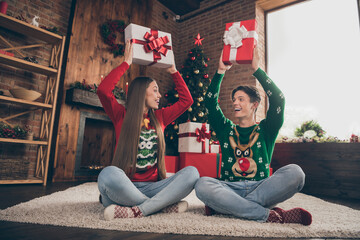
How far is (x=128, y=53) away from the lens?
145cm

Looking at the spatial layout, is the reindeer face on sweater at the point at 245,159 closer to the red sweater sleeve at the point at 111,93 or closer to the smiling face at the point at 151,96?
the smiling face at the point at 151,96

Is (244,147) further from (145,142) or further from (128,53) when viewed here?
(128,53)

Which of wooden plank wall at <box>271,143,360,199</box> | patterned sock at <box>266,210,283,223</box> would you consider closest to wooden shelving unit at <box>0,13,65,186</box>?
patterned sock at <box>266,210,283,223</box>

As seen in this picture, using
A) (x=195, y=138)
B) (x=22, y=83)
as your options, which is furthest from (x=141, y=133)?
(x=22, y=83)

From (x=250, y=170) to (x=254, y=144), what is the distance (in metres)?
0.14

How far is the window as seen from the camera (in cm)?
355

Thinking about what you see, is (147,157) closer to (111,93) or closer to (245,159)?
(111,93)

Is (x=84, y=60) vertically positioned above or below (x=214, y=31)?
below

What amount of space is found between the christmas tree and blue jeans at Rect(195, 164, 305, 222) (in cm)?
264

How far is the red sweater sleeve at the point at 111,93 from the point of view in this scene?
133 cm

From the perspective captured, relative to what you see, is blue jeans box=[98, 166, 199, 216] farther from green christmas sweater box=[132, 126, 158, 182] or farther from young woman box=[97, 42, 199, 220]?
green christmas sweater box=[132, 126, 158, 182]

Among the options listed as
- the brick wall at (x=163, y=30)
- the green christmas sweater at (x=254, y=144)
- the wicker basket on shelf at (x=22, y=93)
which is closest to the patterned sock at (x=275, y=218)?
the green christmas sweater at (x=254, y=144)

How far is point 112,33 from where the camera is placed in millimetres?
3797

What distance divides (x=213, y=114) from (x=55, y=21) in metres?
2.81
